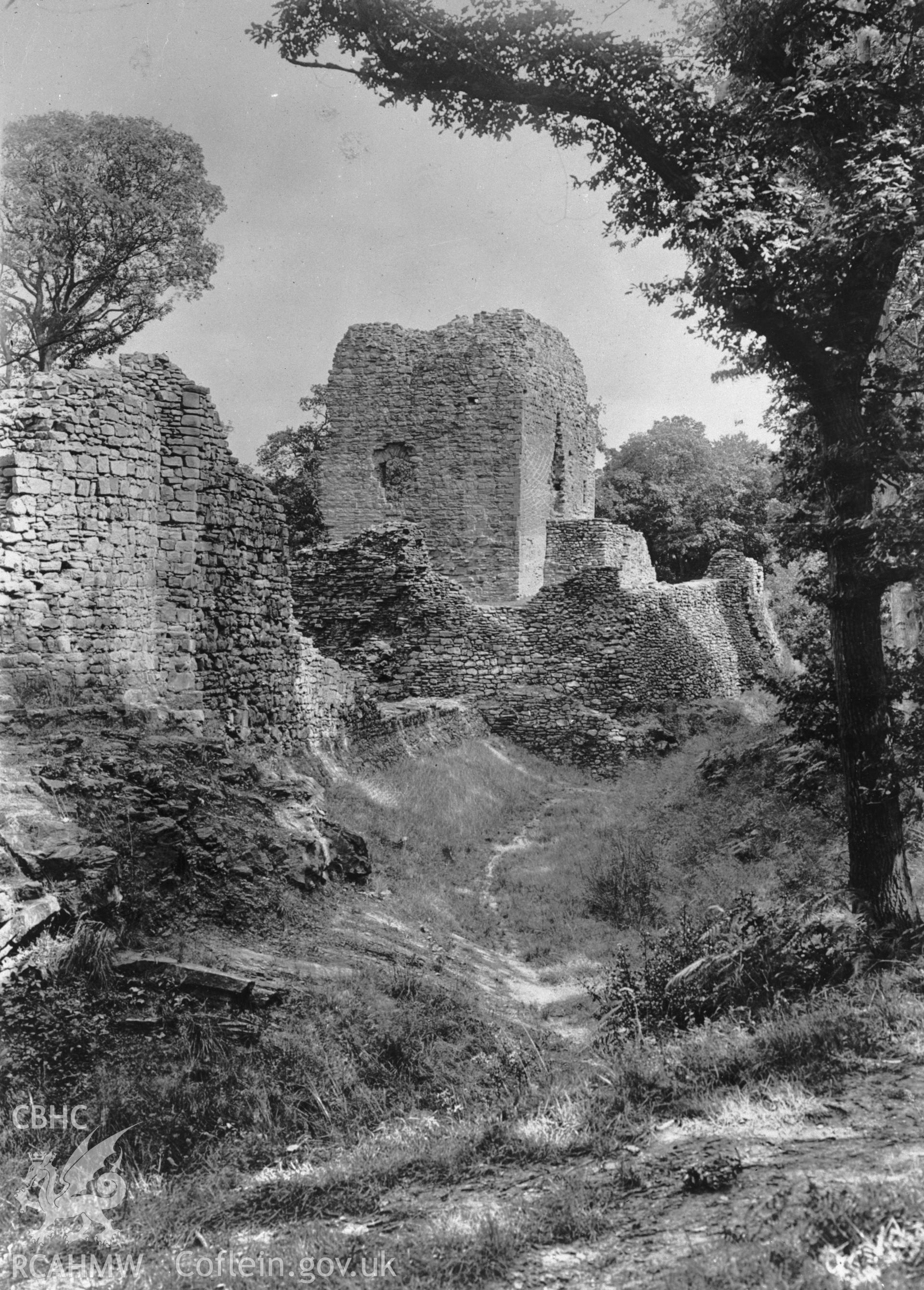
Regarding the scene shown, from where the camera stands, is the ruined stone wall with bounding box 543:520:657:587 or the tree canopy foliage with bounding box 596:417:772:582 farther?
the tree canopy foliage with bounding box 596:417:772:582

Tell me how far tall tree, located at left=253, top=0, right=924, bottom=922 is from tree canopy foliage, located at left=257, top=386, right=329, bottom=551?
→ 2224cm

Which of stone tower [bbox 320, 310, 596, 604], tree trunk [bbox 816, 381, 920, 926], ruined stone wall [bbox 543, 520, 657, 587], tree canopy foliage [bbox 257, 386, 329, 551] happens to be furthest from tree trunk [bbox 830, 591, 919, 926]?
tree canopy foliage [bbox 257, 386, 329, 551]

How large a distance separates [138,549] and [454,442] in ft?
50.6

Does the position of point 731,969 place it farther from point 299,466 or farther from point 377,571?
point 299,466

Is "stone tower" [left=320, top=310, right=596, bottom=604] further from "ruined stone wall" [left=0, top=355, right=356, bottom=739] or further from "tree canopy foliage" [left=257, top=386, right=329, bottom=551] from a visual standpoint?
"ruined stone wall" [left=0, top=355, right=356, bottom=739]

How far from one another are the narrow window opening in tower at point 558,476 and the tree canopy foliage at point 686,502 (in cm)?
1064

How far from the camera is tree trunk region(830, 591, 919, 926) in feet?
24.6

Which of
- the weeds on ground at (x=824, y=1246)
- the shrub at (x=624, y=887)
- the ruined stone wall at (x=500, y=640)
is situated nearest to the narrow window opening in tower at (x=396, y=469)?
the ruined stone wall at (x=500, y=640)

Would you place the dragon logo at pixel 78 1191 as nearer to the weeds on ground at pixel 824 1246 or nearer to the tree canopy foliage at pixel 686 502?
the weeds on ground at pixel 824 1246

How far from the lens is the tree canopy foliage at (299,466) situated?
30.7 metres

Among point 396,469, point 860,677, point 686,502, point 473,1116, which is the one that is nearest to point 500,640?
point 396,469

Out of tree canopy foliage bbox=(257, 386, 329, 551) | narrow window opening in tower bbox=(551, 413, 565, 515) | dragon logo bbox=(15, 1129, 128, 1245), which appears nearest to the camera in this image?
dragon logo bbox=(15, 1129, 128, 1245)

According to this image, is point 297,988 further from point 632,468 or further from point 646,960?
point 632,468

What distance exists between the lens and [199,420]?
409 inches
